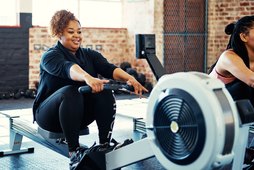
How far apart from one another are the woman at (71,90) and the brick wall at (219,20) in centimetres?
440

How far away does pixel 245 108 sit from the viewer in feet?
5.37

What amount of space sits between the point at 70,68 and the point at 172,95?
801mm

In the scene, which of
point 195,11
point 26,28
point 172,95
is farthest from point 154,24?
point 172,95

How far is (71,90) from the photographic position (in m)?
2.31

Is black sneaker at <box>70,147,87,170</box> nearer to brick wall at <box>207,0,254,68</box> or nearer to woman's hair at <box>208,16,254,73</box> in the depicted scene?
woman's hair at <box>208,16,254,73</box>

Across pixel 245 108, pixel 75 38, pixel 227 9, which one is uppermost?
pixel 227 9

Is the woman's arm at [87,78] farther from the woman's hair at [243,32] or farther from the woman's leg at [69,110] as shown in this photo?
the woman's hair at [243,32]

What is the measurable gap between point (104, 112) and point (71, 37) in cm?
48

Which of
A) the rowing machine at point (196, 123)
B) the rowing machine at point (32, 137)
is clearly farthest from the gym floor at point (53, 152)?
the rowing machine at point (196, 123)

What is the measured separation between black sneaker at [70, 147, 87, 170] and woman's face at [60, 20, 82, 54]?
61 cm

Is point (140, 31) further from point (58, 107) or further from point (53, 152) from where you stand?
point (58, 107)

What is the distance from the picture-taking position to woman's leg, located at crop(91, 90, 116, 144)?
2.42 meters

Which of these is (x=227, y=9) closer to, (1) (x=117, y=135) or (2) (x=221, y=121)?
(1) (x=117, y=135)

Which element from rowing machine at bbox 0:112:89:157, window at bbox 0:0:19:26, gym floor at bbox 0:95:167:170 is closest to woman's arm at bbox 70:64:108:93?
rowing machine at bbox 0:112:89:157
